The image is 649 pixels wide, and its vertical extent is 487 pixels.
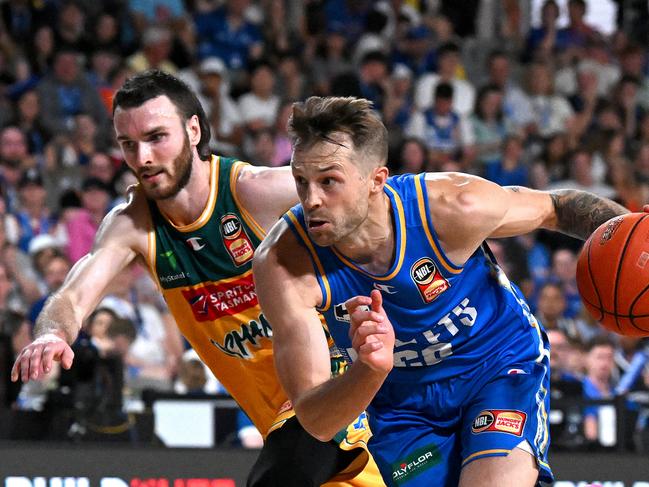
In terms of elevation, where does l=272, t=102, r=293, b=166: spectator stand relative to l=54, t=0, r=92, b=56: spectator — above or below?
below

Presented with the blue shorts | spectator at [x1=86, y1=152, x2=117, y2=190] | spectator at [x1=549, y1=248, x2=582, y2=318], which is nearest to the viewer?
the blue shorts

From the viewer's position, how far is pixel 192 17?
1137 centimetres

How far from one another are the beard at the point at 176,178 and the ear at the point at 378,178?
110 centimetres

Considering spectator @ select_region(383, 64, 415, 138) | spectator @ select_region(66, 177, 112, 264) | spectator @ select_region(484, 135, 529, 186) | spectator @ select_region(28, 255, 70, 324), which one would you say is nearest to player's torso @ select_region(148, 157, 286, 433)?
spectator @ select_region(28, 255, 70, 324)

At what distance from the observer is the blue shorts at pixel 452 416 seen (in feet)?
13.1

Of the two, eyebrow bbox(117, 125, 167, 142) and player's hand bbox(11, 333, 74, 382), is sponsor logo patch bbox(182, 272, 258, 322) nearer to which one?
eyebrow bbox(117, 125, 167, 142)

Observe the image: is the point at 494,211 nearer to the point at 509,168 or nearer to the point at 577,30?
the point at 509,168

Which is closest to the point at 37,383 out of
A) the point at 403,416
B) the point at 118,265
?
the point at 118,265

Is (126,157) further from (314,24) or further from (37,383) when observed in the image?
(314,24)

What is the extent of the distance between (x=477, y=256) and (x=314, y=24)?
791 cm

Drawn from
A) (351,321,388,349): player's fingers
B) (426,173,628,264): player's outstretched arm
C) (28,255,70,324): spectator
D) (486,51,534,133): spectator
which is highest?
(426,173,628,264): player's outstretched arm

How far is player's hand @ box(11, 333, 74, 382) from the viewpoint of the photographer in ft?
12.6

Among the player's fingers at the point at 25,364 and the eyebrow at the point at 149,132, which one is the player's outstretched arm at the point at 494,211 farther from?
the player's fingers at the point at 25,364

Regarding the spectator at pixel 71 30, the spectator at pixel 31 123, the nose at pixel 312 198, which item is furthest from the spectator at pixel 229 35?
the nose at pixel 312 198
